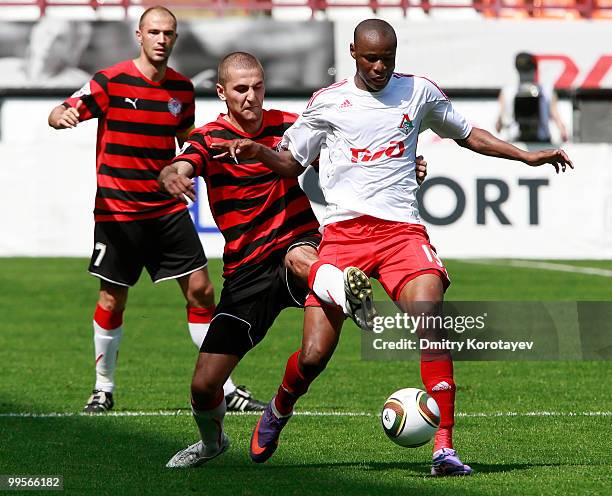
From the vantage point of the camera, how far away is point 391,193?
594 cm

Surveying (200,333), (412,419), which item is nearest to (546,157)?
(412,419)

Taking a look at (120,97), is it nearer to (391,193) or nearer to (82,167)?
(391,193)

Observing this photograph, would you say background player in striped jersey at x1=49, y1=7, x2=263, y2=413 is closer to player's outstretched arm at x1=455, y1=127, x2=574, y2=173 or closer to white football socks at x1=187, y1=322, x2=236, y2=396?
white football socks at x1=187, y1=322, x2=236, y2=396

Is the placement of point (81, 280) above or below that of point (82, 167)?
below

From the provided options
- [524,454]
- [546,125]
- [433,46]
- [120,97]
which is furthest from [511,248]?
[524,454]

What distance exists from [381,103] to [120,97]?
7.90 ft

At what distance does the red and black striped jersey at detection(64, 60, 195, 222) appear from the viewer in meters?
7.96

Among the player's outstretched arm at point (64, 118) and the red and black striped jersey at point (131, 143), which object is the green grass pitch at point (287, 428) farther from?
the player's outstretched arm at point (64, 118)

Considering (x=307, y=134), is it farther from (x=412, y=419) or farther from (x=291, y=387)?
(x=412, y=419)

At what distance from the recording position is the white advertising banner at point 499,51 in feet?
71.2

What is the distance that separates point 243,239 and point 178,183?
2.19ft

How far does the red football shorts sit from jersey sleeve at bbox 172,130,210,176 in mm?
643

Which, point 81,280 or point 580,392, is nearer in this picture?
point 580,392

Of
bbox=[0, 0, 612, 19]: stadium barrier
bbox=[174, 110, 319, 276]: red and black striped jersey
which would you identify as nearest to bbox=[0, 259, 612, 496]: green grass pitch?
bbox=[174, 110, 319, 276]: red and black striped jersey
